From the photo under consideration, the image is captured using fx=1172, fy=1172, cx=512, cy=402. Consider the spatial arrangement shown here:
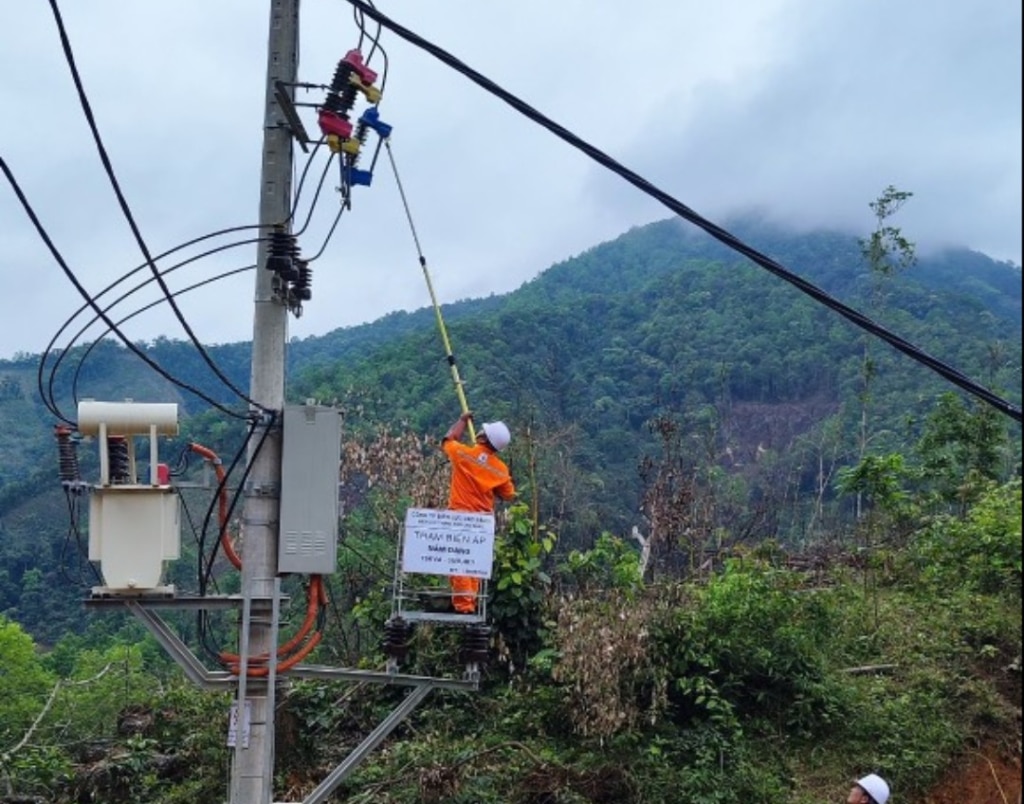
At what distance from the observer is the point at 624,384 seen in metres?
38.5

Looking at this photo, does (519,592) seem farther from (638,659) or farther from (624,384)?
(624,384)

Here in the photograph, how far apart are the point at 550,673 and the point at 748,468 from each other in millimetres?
26573

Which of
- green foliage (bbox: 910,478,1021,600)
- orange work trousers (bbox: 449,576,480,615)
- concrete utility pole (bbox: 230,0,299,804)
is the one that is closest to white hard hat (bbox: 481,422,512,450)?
orange work trousers (bbox: 449,576,480,615)

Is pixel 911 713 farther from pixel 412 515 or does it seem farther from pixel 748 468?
pixel 748 468

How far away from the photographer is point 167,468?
6898mm

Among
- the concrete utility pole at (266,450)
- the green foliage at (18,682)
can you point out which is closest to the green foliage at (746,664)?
the concrete utility pole at (266,450)

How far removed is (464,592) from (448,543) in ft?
1.49

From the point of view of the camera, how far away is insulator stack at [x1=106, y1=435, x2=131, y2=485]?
675 centimetres

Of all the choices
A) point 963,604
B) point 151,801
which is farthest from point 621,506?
point 151,801

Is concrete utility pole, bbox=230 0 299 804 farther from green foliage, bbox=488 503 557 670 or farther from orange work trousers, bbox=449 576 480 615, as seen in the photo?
green foliage, bbox=488 503 557 670

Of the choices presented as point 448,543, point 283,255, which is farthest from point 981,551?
point 283,255

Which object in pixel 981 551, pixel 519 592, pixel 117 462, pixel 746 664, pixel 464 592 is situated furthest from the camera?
pixel 981 551

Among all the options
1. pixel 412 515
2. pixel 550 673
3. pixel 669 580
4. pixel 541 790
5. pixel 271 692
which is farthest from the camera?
pixel 669 580

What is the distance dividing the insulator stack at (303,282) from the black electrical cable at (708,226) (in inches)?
69.0
